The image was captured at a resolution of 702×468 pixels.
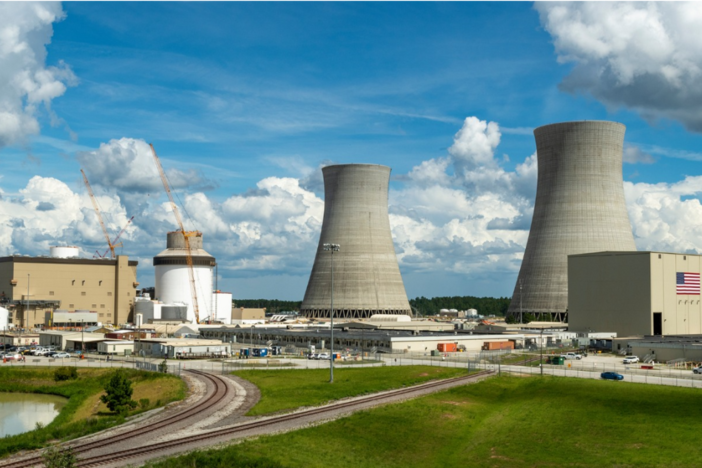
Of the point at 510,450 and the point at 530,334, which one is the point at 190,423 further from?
the point at 530,334

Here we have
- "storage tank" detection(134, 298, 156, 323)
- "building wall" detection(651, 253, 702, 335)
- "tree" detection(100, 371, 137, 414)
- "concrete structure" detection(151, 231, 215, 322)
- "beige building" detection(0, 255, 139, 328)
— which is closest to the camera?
"tree" detection(100, 371, 137, 414)

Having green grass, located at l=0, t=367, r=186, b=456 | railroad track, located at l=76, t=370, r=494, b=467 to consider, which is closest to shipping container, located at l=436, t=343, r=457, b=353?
railroad track, located at l=76, t=370, r=494, b=467

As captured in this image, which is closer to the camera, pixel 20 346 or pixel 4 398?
pixel 4 398

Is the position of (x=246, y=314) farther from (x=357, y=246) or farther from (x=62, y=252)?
(x=357, y=246)

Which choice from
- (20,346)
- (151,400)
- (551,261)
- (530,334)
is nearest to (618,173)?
(551,261)

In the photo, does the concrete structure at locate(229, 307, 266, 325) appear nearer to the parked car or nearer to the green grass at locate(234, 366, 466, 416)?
the green grass at locate(234, 366, 466, 416)

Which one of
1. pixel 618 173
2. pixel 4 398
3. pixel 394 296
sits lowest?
pixel 4 398
